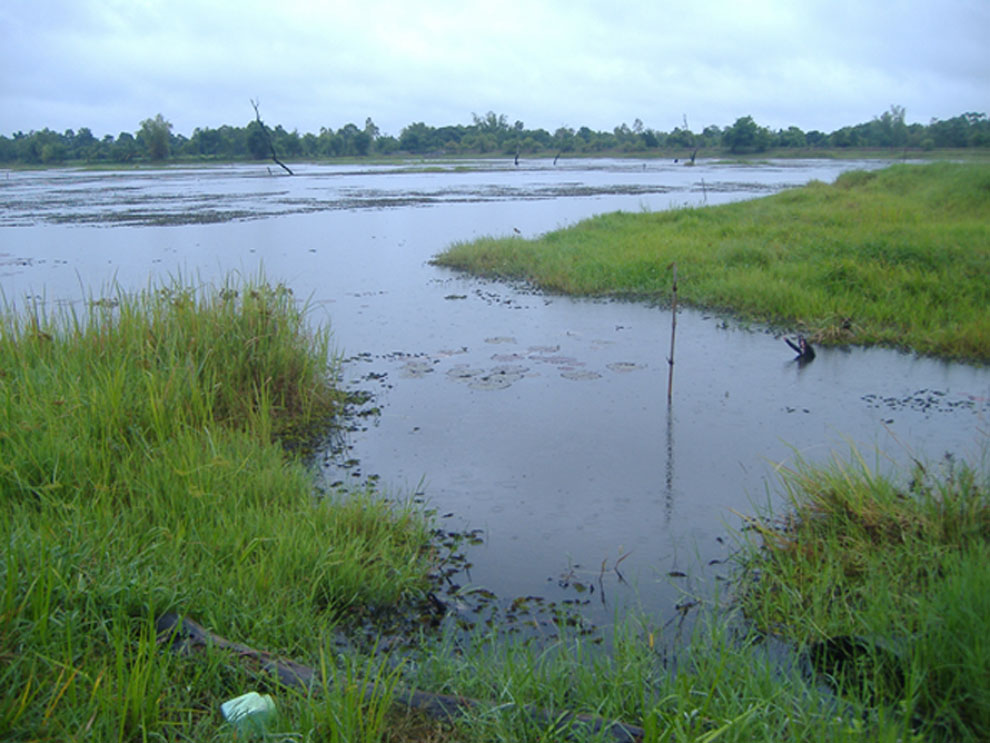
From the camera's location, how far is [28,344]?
5074 millimetres

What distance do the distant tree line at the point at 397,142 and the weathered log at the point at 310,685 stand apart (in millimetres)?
51507

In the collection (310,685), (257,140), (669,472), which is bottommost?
(669,472)

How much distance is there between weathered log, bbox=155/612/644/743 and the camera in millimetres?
2283

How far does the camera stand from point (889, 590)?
3.03 metres

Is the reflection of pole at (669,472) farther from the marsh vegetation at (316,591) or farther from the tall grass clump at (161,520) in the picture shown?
the tall grass clump at (161,520)

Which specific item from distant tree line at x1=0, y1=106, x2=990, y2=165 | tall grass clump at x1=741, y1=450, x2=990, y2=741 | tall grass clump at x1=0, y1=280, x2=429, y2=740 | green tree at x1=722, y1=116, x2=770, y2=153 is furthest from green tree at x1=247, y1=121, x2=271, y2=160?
tall grass clump at x1=741, y1=450, x2=990, y2=741

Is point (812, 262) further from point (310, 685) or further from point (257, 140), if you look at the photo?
point (257, 140)

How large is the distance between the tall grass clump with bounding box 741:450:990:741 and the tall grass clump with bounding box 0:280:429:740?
150cm

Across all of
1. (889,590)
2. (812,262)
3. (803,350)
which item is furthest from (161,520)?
(812,262)

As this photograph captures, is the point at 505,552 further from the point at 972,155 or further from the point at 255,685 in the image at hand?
the point at 972,155

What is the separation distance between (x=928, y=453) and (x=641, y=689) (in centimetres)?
303

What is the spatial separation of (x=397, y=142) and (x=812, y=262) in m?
72.0

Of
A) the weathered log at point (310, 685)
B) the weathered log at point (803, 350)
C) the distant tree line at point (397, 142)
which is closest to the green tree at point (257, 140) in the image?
the distant tree line at point (397, 142)

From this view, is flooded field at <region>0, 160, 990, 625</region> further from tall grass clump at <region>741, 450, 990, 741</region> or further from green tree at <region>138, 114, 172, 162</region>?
green tree at <region>138, 114, 172, 162</region>
